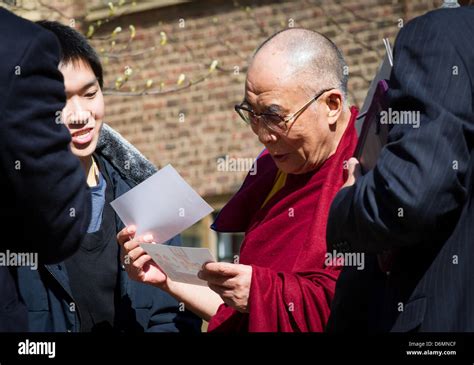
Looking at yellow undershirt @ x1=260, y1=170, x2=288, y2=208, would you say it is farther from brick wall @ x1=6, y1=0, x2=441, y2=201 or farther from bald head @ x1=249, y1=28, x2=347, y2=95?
brick wall @ x1=6, y1=0, x2=441, y2=201

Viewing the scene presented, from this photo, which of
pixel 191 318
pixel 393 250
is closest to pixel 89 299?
pixel 191 318

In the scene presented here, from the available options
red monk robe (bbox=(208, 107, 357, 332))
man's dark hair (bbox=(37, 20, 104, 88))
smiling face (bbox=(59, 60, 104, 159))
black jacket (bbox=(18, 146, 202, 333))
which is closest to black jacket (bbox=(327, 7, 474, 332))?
red monk robe (bbox=(208, 107, 357, 332))

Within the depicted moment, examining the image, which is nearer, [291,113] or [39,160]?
[39,160]

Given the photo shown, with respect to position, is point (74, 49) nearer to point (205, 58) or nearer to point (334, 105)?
point (334, 105)

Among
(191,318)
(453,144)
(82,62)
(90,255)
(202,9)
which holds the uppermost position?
(202,9)

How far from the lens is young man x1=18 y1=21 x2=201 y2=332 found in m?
3.88

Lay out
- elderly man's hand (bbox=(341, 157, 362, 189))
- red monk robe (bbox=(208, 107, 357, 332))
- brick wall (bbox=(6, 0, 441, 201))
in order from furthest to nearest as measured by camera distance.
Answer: brick wall (bbox=(6, 0, 441, 201))
red monk robe (bbox=(208, 107, 357, 332))
elderly man's hand (bbox=(341, 157, 362, 189))

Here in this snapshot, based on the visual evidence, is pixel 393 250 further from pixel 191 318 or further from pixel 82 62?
pixel 82 62

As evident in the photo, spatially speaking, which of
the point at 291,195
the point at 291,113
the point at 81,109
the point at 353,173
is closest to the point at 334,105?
the point at 291,113

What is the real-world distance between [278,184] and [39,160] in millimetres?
1522

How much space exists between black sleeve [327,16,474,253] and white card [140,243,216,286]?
831mm

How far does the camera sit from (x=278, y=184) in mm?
3998

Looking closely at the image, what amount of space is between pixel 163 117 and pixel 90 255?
6.30m

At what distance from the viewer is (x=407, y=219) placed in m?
2.67
